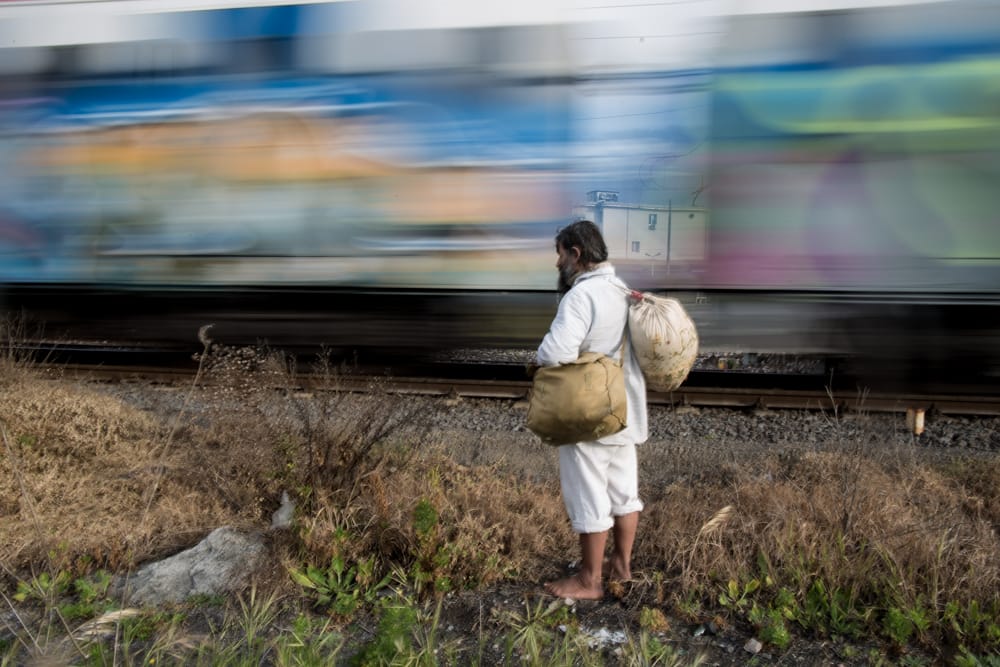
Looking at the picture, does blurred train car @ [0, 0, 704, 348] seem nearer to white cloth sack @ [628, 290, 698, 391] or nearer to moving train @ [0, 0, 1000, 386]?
moving train @ [0, 0, 1000, 386]

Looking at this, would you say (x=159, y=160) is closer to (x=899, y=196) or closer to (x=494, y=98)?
(x=494, y=98)

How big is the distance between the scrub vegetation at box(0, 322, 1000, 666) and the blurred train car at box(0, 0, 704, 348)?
5.50ft

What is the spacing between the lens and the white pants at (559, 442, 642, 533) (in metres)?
2.99

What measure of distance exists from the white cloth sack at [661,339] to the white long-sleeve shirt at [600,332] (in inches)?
2.6

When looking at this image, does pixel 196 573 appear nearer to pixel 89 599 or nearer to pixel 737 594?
pixel 89 599

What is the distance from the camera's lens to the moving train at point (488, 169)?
5297 millimetres

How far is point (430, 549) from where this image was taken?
321 cm

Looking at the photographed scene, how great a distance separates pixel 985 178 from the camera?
5219 millimetres

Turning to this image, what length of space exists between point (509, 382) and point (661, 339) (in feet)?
11.7

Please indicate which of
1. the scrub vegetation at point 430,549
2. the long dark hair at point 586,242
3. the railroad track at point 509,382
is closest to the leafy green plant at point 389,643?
the scrub vegetation at point 430,549

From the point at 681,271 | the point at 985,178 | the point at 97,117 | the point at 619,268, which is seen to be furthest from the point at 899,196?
the point at 97,117

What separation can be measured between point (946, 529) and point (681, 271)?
274 centimetres

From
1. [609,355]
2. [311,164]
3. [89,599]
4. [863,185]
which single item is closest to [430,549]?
[609,355]

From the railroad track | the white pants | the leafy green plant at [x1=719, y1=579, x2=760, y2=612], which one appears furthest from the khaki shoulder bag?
the railroad track
